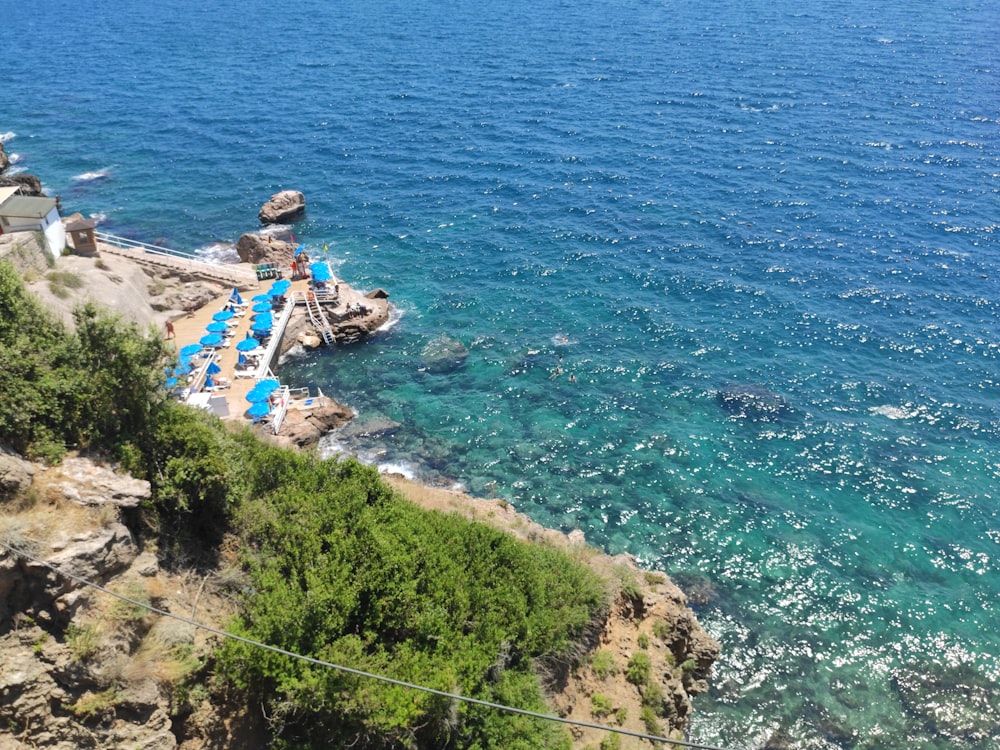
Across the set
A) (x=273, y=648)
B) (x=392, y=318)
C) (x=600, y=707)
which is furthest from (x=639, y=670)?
(x=392, y=318)

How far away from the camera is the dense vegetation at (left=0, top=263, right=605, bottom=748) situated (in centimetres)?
1830

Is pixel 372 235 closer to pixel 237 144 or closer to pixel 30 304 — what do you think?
pixel 237 144

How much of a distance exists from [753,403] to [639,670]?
24713 millimetres

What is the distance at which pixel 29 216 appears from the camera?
144 feet

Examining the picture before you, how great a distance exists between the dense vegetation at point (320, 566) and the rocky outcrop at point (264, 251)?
35380mm

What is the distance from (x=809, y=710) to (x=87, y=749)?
27.1 meters

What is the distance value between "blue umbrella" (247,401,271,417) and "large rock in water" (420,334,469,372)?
1201 cm

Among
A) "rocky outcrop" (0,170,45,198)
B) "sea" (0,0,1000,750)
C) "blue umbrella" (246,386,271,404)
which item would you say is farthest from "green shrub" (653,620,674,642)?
"rocky outcrop" (0,170,45,198)

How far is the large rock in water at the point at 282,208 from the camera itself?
65000 millimetres

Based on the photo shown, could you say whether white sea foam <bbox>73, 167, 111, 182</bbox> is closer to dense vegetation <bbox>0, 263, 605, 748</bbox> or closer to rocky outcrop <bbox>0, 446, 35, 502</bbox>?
dense vegetation <bbox>0, 263, 605, 748</bbox>

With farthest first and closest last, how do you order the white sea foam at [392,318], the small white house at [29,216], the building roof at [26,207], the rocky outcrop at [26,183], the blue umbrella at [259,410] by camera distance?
the rocky outcrop at [26,183]
the white sea foam at [392,318]
the small white house at [29,216]
the building roof at [26,207]
the blue umbrella at [259,410]

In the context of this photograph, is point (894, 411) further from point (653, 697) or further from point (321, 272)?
point (321, 272)

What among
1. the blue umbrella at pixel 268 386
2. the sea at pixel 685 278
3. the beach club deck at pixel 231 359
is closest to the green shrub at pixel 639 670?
the sea at pixel 685 278

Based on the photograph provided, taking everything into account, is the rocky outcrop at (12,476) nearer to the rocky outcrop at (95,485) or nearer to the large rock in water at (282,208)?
the rocky outcrop at (95,485)
